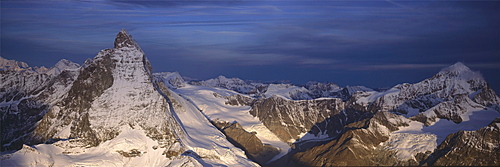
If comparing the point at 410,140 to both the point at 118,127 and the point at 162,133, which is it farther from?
the point at 118,127

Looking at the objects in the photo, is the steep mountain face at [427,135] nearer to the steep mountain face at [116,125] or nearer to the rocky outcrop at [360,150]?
the rocky outcrop at [360,150]

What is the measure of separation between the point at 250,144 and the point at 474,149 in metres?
77.5

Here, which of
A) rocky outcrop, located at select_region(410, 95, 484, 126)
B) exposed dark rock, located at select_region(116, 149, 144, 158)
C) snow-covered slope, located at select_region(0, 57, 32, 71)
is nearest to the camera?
exposed dark rock, located at select_region(116, 149, 144, 158)

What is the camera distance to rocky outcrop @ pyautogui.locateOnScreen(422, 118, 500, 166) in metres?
107

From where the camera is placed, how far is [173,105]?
484 ft

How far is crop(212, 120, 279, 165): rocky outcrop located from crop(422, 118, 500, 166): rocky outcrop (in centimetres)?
5757

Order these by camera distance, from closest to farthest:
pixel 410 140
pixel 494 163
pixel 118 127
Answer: pixel 494 163 → pixel 118 127 → pixel 410 140

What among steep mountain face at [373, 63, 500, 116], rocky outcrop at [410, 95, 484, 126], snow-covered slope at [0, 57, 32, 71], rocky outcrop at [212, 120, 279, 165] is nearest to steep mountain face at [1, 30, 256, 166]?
rocky outcrop at [212, 120, 279, 165]

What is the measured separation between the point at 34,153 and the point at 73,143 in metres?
11.7

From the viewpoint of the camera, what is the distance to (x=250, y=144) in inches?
6511

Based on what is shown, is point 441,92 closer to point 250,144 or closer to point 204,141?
point 250,144

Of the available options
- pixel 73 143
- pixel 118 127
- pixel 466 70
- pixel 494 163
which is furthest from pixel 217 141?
pixel 466 70

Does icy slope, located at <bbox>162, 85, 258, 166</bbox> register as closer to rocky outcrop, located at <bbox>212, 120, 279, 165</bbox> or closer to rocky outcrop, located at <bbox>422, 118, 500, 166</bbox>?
rocky outcrop, located at <bbox>212, 120, 279, 165</bbox>

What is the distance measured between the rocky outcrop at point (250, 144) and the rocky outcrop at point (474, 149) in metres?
57.6
